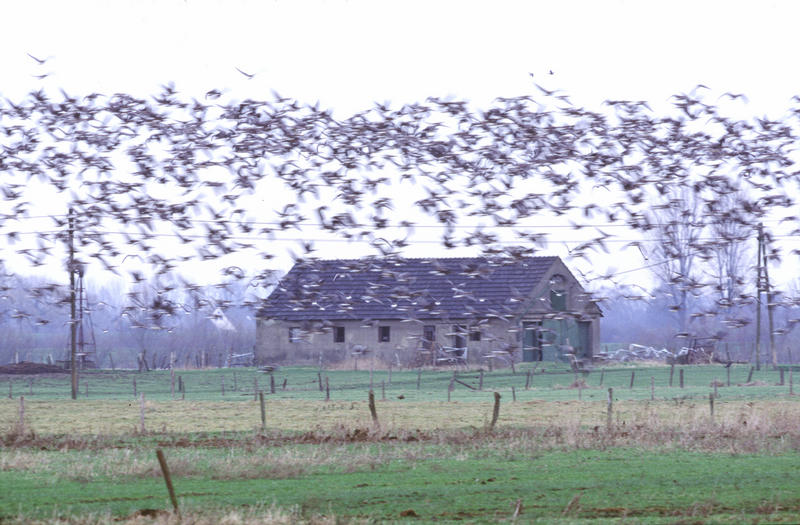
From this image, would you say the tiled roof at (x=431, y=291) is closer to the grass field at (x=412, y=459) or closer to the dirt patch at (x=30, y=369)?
the grass field at (x=412, y=459)

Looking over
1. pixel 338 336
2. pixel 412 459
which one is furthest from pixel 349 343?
pixel 412 459

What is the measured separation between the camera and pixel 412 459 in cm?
2512

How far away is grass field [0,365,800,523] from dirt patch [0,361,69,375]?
73.2 ft

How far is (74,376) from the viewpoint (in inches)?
1901

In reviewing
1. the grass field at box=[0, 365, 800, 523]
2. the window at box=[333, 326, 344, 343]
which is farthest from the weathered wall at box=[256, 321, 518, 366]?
the grass field at box=[0, 365, 800, 523]

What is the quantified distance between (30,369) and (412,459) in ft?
172

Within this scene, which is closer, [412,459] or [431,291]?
[412,459]

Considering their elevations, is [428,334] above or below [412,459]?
above

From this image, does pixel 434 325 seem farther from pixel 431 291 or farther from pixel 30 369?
pixel 30 369

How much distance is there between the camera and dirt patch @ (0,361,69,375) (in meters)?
70.5

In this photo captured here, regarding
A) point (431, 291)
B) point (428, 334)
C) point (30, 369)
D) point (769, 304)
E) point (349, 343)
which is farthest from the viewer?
point (30, 369)

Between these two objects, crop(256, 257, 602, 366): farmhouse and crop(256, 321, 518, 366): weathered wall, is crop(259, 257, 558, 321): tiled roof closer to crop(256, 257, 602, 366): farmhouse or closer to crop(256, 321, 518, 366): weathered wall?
crop(256, 257, 602, 366): farmhouse

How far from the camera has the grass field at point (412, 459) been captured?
17.5 metres

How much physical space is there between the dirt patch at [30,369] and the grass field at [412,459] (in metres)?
22.3
